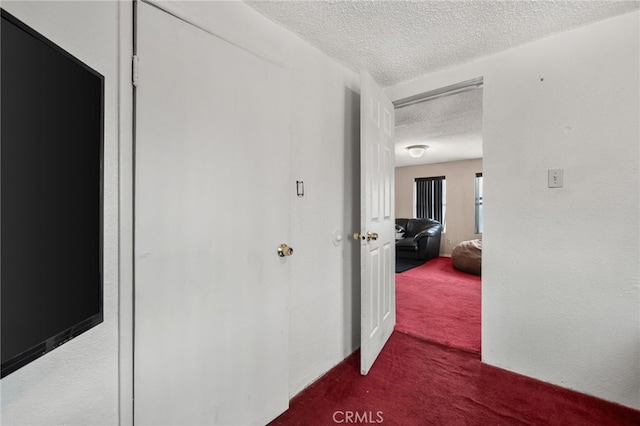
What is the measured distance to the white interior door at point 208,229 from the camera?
1038mm

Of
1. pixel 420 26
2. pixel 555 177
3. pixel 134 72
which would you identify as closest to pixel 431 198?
pixel 555 177

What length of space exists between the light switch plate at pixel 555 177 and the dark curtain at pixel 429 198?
16.1 feet

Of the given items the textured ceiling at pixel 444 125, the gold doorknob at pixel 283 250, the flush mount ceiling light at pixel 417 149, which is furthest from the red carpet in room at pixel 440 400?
the flush mount ceiling light at pixel 417 149

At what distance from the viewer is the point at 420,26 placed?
164 centimetres

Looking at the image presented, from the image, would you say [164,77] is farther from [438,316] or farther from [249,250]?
[438,316]

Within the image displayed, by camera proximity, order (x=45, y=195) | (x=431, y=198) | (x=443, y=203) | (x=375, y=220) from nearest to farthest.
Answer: (x=45, y=195)
(x=375, y=220)
(x=443, y=203)
(x=431, y=198)

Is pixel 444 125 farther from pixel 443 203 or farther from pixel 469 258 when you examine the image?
pixel 443 203

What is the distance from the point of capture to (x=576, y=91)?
1705 millimetres

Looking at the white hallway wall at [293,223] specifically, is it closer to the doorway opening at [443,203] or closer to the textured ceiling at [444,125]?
the doorway opening at [443,203]

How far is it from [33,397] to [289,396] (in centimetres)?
121

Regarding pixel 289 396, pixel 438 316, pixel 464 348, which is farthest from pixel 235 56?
pixel 438 316

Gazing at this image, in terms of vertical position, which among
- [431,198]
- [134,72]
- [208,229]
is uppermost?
[134,72]

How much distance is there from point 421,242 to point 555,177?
394 centimetres

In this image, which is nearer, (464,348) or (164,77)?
(164,77)
